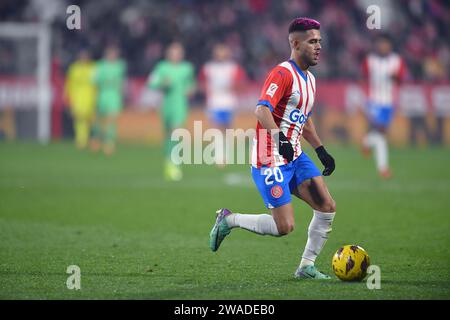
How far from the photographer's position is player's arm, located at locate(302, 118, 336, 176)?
811 centimetres

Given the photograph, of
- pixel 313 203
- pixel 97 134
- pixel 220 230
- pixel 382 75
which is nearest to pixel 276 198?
pixel 313 203

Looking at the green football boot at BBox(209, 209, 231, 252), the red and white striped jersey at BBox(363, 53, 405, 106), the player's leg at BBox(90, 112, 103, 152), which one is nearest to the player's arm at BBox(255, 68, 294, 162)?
the green football boot at BBox(209, 209, 231, 252)

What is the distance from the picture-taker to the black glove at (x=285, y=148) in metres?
7.66

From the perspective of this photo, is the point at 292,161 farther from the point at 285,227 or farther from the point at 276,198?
the point at 285,227

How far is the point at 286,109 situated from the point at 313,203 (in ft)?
2.82

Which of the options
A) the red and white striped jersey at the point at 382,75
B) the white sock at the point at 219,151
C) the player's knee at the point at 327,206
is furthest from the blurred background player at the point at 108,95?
the player's knee at the point at 327,206

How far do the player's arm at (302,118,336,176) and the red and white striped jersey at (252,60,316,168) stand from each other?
21cm

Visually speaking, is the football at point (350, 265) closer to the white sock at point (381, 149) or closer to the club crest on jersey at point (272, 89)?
the club crest on jersey at point (272, 89)

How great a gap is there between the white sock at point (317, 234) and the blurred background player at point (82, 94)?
1860 cm

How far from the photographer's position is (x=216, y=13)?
29.7 meters

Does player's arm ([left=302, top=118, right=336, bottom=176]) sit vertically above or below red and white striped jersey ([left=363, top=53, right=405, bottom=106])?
below

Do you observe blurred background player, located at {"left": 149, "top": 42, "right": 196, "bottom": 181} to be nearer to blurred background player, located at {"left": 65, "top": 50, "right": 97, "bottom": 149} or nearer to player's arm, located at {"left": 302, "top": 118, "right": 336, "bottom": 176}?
blurred background player, located at {"left": 65, "top": 50, "right": 97, "bottom": 149}

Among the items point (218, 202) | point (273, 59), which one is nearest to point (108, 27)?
point (273, 59)
